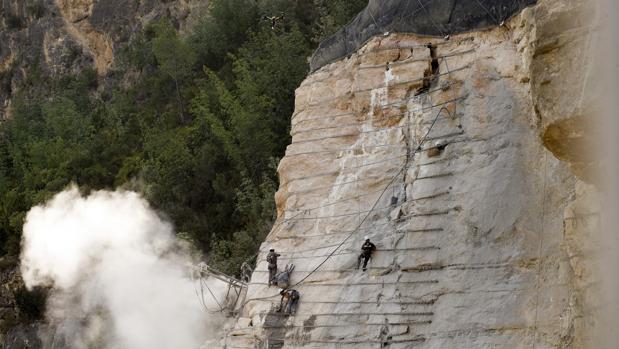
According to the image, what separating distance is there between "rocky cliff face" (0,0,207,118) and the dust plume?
1681 centimetres

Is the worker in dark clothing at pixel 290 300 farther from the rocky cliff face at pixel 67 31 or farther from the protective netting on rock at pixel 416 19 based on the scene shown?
the rocky cliff face at pixel 67 31

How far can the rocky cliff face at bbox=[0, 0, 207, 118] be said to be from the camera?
4734cm

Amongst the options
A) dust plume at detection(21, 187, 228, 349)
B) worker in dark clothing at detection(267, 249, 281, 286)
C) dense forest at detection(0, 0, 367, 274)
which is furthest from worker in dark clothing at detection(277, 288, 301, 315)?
dense forest at detection(0, 0, 367, 274)

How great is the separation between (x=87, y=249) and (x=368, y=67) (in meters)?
16.2

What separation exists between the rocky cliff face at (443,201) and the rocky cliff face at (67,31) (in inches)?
1250

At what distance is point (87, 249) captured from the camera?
91.4 ft

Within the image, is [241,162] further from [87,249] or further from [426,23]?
[426,23]

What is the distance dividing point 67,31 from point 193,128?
19958 mm

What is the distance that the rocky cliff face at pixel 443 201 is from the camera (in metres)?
8.74

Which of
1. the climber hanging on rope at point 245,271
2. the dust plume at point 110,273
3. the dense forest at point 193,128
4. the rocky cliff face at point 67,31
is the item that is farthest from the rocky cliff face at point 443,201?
the rocky cliff face at point 67,31

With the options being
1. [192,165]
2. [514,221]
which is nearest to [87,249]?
[192,165]

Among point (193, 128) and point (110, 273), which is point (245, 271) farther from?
point (193, 128)

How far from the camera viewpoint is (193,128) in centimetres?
3288

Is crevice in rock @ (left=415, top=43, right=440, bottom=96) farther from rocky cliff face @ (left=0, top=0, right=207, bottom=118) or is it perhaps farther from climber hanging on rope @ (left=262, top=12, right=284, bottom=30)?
rocky cliff face @ (left=0, top=0, right=207, bottom=118)
